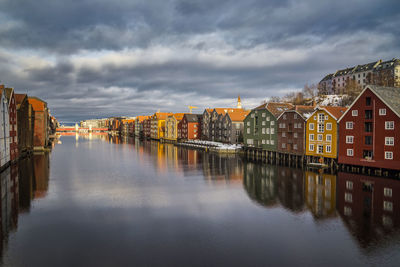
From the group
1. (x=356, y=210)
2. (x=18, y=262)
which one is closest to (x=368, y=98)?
(x=356, y=210)

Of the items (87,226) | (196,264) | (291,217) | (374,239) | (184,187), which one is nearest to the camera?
(196,264)

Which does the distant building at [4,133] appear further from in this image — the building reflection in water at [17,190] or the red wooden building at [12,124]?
the red wooden building at [12,124]

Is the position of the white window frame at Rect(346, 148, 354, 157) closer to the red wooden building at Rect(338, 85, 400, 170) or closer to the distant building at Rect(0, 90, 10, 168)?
the red wooden building at Rect(338, 85, 400, 170)

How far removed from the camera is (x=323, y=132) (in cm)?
4569

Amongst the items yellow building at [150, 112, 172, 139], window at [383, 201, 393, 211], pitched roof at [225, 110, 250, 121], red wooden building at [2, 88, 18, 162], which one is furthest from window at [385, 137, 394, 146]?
yellow building at [150, 112, 172, 139]

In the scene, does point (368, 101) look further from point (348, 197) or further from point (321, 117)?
point (348, 197)

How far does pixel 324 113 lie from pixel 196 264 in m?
39.3

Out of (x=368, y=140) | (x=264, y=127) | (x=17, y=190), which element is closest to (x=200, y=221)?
(x=17, y=190)

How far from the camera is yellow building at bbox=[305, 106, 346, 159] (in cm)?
4381

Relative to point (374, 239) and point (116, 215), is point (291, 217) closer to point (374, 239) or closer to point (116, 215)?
point (374, 239)

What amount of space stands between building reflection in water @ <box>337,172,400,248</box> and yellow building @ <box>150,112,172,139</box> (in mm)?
96345

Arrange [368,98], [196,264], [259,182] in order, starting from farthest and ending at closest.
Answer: [368,98] < [259,182] < [196,264]

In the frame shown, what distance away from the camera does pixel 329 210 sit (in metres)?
22.0

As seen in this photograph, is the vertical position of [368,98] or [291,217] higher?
[368,98]
